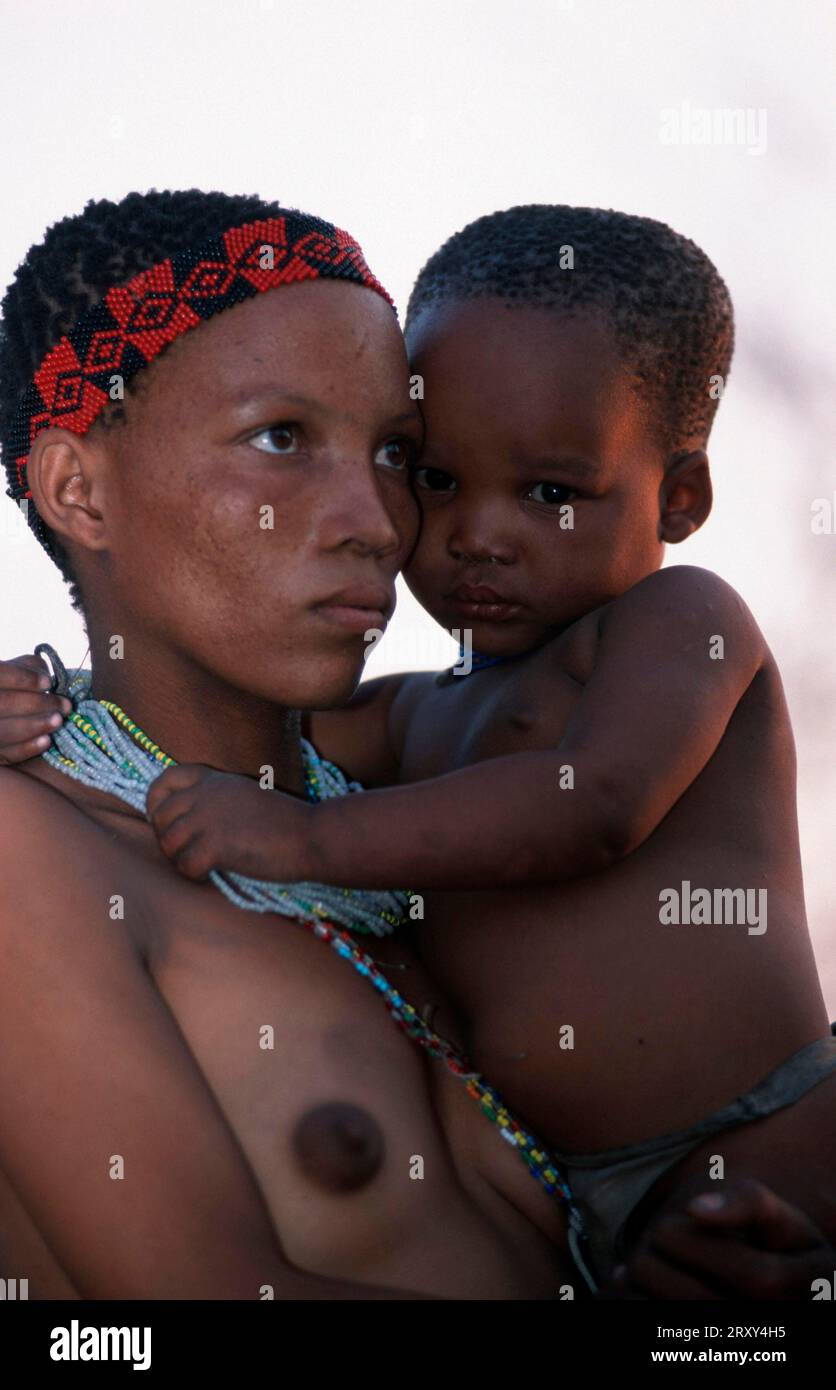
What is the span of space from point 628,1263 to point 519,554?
1.32 meters

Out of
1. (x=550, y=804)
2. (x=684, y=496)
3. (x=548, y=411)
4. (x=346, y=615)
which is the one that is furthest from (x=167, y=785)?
(x=684, y=496)

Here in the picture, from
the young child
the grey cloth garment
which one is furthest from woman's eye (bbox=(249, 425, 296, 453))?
the grey cloth garment

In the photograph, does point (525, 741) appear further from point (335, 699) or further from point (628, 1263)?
point (628, 1263)

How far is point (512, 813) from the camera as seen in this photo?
90.0 inches

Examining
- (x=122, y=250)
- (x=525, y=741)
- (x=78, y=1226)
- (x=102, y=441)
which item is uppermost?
(x=122, y=250)

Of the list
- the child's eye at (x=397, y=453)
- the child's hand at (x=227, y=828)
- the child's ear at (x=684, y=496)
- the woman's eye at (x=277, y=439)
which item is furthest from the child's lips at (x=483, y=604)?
the child's hand at (x=227, y=828)

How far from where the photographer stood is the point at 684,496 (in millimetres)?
3098

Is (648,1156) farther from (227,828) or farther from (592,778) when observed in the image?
(227,828)

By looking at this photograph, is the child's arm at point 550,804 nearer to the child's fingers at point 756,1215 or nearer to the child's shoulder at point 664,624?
the child's shoulder at point 664,624

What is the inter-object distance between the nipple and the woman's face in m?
0.71

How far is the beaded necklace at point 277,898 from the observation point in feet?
7.67

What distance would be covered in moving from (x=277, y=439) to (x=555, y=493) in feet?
2.27

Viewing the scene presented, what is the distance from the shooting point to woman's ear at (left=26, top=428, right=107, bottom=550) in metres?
2.49
